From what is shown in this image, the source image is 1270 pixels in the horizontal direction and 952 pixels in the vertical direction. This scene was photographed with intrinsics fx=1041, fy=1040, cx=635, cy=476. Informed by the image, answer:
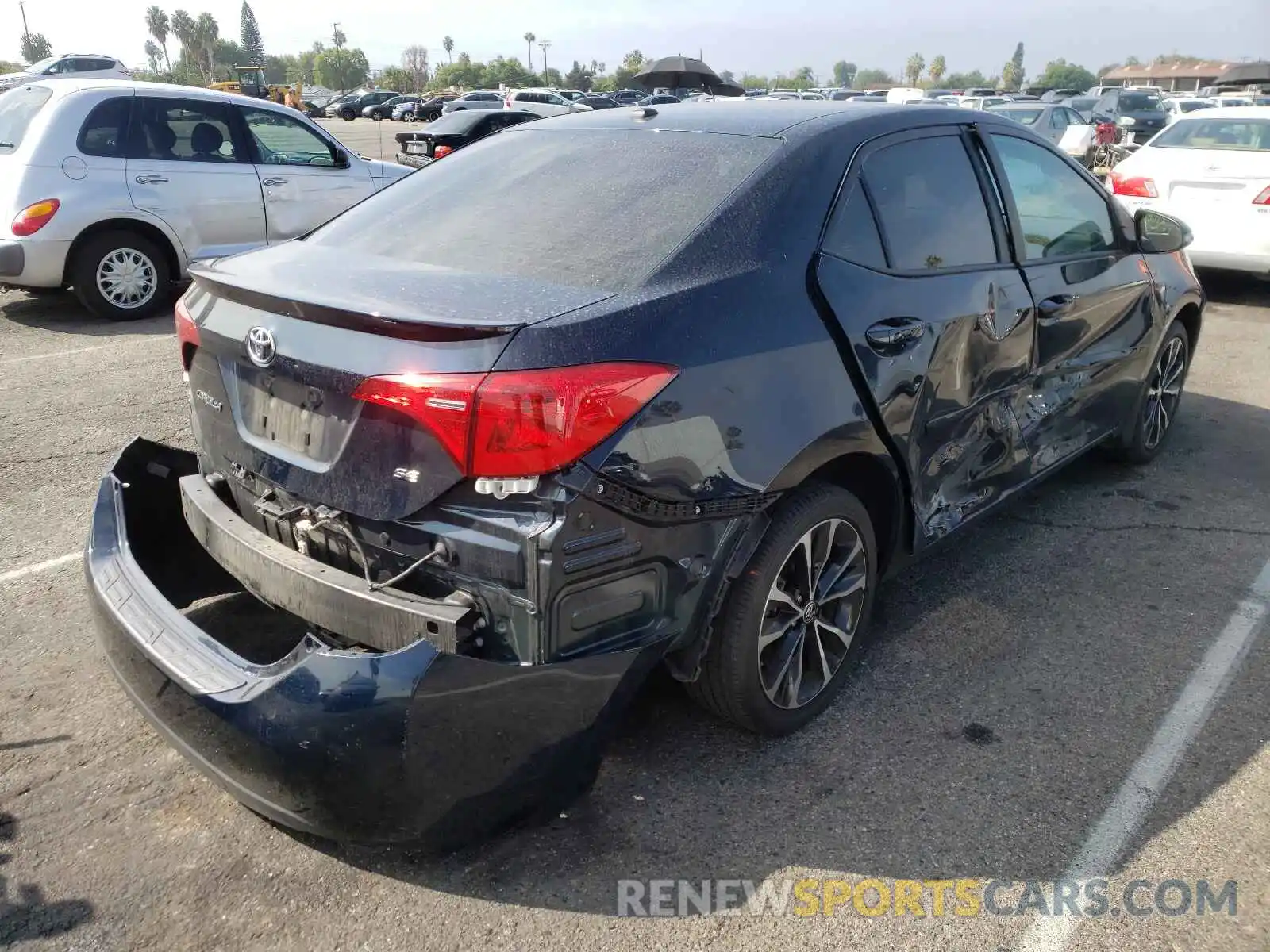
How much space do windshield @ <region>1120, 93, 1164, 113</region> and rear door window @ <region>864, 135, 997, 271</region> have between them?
27.6m

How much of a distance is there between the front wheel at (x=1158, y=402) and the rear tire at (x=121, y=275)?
7038 mm

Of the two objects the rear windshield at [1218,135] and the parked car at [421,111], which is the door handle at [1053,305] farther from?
the parked car at [421,111]

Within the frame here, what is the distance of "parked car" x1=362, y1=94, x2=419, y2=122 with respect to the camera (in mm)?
55625

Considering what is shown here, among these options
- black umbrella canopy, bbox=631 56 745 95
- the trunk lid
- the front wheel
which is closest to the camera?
the trunk lid

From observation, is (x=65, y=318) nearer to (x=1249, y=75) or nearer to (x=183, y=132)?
(x=183, y=132)

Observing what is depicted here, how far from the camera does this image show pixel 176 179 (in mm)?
8156

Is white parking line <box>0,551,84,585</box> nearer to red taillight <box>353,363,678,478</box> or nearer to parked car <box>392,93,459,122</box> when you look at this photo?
red taillight <box>353,363,678,478</box>

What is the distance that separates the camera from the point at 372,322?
229 cm

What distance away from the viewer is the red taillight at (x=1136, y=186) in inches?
366

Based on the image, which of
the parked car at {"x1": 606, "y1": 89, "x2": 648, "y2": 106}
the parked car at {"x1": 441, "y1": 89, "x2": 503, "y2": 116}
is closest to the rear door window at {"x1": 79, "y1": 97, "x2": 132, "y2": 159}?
the parked car at {"x1": 441, "y1": 89, "x2": 503, "y2": 116}

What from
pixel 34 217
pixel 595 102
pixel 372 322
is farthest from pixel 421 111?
pixel 372 322

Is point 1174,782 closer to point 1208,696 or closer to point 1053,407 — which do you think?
point 1208,696

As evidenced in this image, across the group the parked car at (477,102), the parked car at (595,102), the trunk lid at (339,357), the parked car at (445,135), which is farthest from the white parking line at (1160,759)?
the parked car at (595,102)

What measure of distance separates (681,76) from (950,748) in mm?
9686
